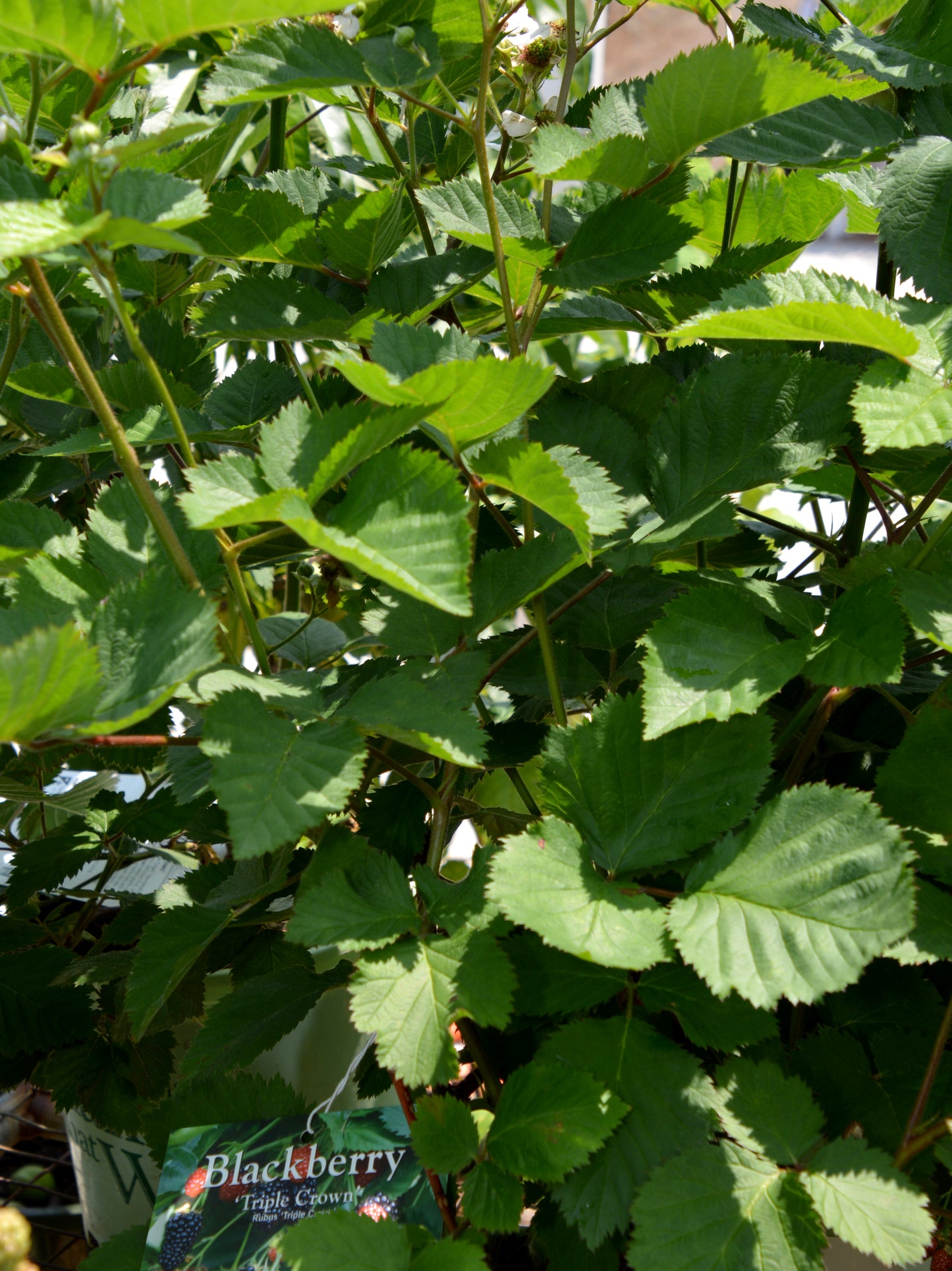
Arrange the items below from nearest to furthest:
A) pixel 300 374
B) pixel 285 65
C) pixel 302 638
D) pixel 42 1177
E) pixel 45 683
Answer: pixel 45 683
pixel 285 65
pixel 300 374
pixel 302 638
pixel 42 1177

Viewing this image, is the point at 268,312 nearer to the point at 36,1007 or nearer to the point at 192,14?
the point at 192,14

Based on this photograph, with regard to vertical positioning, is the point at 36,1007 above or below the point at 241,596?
below

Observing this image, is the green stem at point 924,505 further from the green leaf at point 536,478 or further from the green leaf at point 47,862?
the green leaf at point 47,862

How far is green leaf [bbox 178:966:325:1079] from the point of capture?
0.48 m

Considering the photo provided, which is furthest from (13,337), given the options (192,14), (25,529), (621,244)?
(621,244)

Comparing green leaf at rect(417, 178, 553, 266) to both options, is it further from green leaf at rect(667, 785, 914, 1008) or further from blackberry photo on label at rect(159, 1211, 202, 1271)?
blackberry photo on label at rect(159, 1211, 202, 1271)

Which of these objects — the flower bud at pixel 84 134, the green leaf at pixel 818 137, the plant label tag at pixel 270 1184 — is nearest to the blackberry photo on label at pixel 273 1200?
the plant label tag at pixel 270 1184

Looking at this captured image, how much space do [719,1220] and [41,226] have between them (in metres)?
0.42

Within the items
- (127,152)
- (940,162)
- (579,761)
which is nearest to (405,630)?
(579,761)

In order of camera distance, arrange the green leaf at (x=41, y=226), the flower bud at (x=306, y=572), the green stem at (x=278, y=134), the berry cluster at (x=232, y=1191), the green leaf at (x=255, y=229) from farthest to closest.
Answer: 1. the flower bud at (x=306, y=572)
2. the green stem at (x=278, y=134)
3. the green leaf at (x=255, y=229)
4. the berry cluster at (x=232, y=1191)
5. the green leaf at (x=41, y=226)

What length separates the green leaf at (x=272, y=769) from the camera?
1.10 ft

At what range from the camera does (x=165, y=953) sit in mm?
468

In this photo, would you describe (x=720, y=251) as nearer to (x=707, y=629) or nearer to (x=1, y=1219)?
(x=707, y=629)

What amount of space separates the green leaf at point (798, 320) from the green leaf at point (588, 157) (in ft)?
0.27
